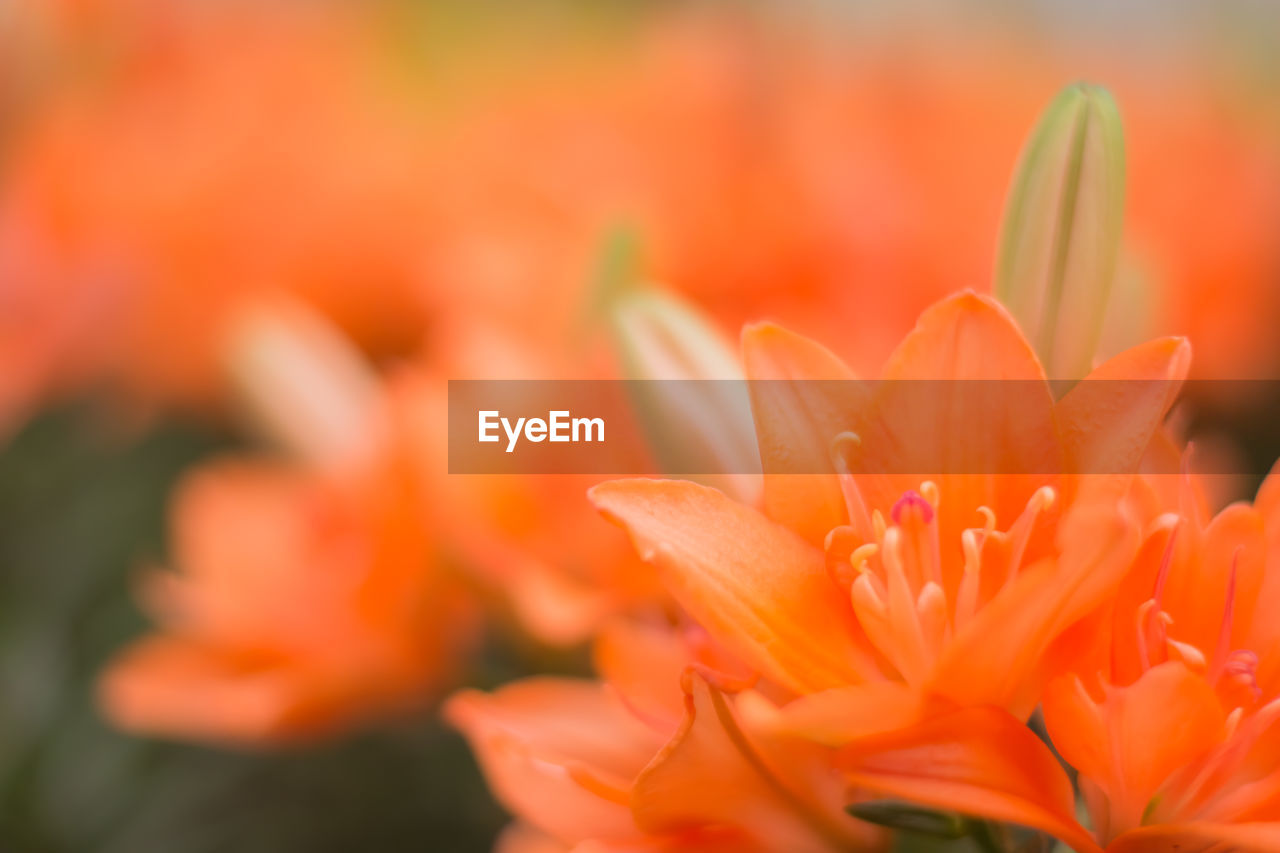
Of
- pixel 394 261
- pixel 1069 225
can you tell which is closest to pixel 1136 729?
pixel 1069 225

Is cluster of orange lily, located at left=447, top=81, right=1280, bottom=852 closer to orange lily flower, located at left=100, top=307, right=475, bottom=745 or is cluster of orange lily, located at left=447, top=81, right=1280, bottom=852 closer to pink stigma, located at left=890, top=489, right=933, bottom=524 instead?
pink stigma, located at left=890, top=489, right=933, bottom=524

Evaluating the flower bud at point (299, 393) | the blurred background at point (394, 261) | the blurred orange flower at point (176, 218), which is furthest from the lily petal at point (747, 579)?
the blurred orange flower at point (176, 218)

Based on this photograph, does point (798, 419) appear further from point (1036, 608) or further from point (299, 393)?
point (299, 393)

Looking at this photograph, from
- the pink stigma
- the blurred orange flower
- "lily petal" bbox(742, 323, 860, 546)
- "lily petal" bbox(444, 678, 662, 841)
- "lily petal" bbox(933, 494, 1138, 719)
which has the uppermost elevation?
the blurred orange flower

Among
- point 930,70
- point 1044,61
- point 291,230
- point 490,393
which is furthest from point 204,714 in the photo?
point 1044,61

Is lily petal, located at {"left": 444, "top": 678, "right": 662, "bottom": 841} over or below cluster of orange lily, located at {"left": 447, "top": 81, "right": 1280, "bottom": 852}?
below

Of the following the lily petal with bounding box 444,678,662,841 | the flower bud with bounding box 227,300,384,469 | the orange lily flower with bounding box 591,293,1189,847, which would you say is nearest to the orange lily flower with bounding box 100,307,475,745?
the flower bud with bounding box 227,300,384,469
